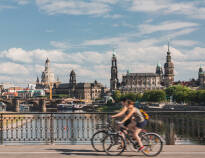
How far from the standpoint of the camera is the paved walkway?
40.8ft

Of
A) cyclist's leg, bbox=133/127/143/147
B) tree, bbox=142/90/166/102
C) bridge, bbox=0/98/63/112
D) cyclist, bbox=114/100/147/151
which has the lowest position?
bridge, bbox=0/98/63/112

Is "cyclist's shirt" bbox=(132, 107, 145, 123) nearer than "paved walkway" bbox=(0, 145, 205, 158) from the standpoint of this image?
Yes

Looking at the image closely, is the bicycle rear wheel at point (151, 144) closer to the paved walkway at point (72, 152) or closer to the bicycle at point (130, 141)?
the bicycle at point (130, 141)

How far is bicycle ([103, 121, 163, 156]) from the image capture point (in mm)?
12336

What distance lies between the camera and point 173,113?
16.3m

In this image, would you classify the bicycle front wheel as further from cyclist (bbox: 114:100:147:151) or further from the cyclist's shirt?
the cyclist's shirt

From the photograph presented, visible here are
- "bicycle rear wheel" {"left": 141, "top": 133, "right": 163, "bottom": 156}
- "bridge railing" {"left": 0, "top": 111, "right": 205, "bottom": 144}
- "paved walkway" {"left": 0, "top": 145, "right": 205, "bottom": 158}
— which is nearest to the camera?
"bicycle rear wheel" {"left": 141, "top": 133, "right": 163, "bottom": 156}

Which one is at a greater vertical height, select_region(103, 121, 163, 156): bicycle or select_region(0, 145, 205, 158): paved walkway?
select_region(103, 121, 163, 156): bicycle

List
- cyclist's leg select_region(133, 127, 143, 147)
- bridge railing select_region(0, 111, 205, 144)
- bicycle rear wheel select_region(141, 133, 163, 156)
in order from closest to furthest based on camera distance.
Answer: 1. cyclist's leg select_region(133, 127, 143, 147)
2. bicycle rear wheel select_region(141, 133, 163, 156)
3. bridge railing select_region(0, 111, 205, 144)

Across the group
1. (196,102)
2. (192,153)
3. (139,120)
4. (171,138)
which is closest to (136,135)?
(139,120)

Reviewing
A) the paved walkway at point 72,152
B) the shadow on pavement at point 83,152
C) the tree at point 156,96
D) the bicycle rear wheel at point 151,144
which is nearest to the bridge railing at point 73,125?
the paved walkway at point 72,152

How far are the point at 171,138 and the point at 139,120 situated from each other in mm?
3736

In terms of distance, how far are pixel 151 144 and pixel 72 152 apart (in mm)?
2998

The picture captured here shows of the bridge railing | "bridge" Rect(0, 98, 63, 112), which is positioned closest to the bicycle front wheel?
the bridge railing
